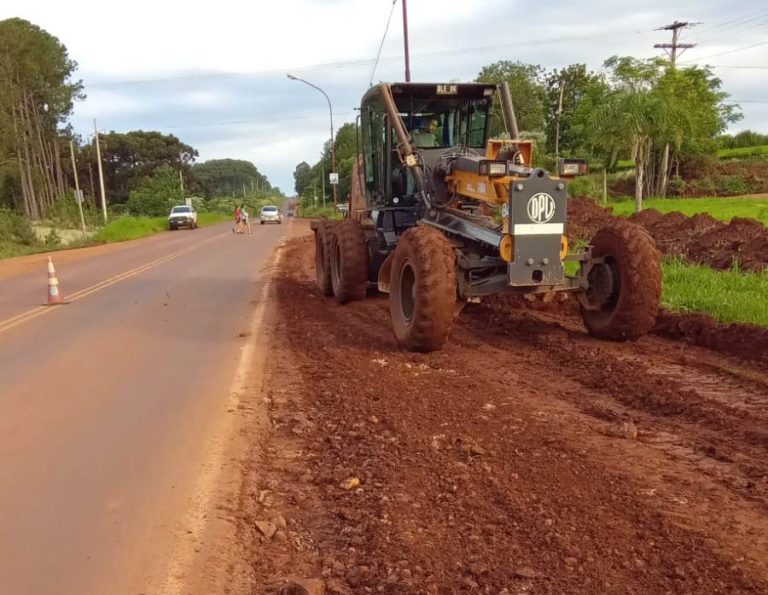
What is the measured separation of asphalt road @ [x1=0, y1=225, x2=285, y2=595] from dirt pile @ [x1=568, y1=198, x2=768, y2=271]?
7.55 m

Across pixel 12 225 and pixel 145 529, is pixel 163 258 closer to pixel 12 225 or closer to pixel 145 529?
pixel 12 225

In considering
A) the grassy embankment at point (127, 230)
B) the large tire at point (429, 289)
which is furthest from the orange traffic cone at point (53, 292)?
the grassy embankment at point (127, 230)

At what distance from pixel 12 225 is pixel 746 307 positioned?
35918mm

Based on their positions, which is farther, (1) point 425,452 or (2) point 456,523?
(1) point 425,452

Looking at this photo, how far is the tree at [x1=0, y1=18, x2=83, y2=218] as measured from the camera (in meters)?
55.7

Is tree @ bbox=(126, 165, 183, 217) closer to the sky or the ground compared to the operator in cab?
closer to the ground

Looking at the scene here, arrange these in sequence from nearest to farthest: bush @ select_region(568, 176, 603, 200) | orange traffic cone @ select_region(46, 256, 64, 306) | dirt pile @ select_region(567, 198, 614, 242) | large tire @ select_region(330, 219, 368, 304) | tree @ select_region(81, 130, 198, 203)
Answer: large tire @ select_region(330, 219, 368, 304) → orange traffic cone @ select_region(46, 256, 64, 306) → dirt pile @ select_region(567, 198, 614, 242) → bush @ select_region(568, 176, 603, 200) → tree @ select_region(81, 130, 198, 203)

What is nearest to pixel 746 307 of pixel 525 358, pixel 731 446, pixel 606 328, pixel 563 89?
pixel 606 328

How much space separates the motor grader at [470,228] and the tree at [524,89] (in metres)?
40.2

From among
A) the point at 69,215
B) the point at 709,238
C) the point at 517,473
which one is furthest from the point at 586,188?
the point at 69,215

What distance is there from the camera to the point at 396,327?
8203mm

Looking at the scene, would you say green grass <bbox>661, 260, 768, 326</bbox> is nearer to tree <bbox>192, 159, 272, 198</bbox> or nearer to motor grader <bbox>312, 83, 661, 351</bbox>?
motor grader <bbox>312, 83, 661, 351</bbox>

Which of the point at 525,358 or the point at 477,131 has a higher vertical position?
the point at 477,131

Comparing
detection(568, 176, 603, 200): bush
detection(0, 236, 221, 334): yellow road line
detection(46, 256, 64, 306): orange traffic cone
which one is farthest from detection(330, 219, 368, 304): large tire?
detection(568, 176, 603, 200): bush
